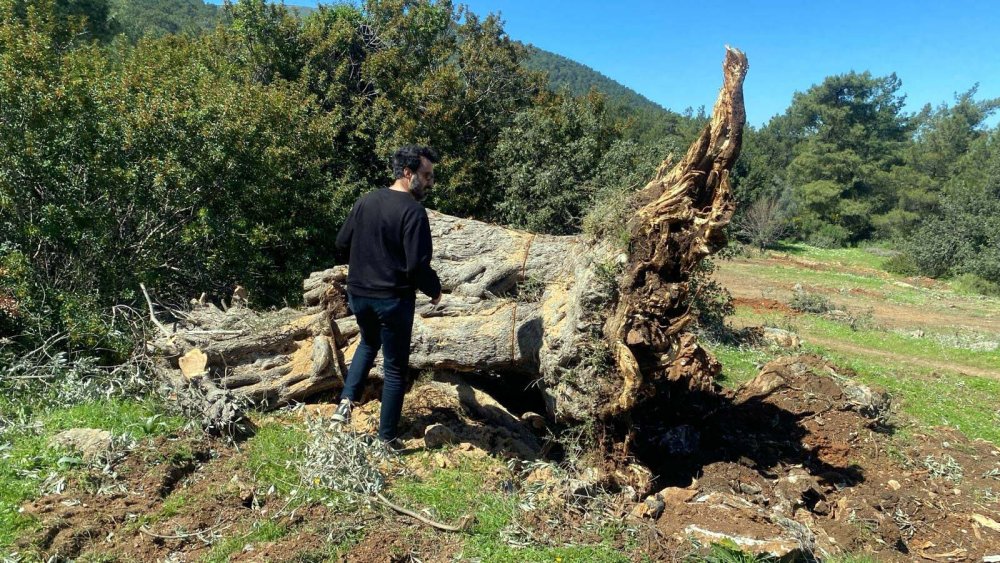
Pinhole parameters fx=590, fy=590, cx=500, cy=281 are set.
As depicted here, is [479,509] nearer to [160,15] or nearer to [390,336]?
[390,336]

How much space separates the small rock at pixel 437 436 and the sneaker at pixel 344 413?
2.08 ft

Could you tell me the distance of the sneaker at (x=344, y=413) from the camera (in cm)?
445

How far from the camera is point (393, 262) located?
13.8 feet

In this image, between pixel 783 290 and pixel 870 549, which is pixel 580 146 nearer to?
pixel 870 549

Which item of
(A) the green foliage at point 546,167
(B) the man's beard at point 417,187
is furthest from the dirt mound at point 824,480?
(A) the green foliage at point 546,167

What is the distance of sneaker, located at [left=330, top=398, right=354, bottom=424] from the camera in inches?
175

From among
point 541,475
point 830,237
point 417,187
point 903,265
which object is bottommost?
point 541,475

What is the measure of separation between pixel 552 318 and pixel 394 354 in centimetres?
149

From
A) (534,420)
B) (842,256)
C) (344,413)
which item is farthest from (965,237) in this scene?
(344,413)

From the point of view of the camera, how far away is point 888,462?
609 centimetres

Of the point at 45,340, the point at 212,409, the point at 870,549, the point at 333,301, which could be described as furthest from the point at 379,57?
the point at 870,549

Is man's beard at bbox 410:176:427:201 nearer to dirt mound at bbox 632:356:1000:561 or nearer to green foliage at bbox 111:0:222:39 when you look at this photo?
dirt mound at bbox 632:356:1000:561

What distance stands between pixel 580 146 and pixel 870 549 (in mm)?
9585

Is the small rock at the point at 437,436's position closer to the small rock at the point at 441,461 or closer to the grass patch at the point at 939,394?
the small rock at the point at 441,461
